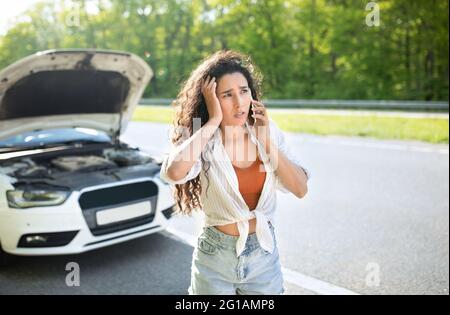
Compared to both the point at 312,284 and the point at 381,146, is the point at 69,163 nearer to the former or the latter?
the point at 312,284

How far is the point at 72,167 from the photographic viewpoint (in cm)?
423

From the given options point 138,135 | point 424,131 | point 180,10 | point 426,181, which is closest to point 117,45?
point 180,10

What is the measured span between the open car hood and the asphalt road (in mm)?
1398

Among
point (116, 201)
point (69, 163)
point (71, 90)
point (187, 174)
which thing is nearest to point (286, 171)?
point (187, 174)

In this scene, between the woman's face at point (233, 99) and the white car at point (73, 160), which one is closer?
the woman's face at point (233, 99)

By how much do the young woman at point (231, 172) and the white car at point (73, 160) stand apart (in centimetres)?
217

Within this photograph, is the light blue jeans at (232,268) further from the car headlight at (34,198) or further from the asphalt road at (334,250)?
the car headlight at (34,198)

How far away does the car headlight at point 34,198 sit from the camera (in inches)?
133

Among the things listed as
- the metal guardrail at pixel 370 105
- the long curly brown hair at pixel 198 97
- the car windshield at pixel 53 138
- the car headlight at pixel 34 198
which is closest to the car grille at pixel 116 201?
the car headlight at pixel 34 198

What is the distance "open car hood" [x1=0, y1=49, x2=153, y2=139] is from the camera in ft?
12.3

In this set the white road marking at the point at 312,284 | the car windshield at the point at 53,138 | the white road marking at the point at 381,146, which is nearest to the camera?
the white road marking at the point at 312,284

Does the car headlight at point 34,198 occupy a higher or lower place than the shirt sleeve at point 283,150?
lower

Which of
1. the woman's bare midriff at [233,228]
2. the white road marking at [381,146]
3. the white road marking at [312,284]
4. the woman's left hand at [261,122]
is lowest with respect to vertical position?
the white road marking at [312,284]

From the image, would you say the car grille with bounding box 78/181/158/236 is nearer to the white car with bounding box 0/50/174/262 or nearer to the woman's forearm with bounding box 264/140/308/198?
the white car with bounding box 0/50/174/262
